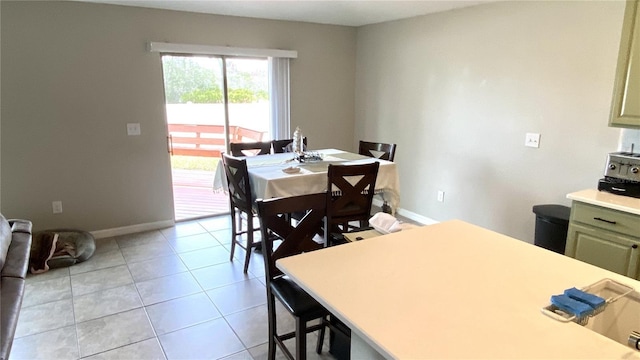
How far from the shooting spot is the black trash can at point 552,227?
296cm

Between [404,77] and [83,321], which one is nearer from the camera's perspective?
[83,321]

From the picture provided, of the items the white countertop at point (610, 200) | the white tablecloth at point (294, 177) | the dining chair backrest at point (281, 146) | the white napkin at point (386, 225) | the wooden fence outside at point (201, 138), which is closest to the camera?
the white napkin at point (386, 225)

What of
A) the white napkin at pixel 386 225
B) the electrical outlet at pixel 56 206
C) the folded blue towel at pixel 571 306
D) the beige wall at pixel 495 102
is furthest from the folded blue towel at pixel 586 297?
the electrical outlet at pixel 56 206

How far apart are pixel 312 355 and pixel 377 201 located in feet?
10.5

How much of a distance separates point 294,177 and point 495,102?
6.96 feet

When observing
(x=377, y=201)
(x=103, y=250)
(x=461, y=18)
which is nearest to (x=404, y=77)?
(x=461, y=18)

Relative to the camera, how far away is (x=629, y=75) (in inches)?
98.7

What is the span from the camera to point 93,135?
3.94 m

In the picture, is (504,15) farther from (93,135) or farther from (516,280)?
(93,135)

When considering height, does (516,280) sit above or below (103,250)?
above

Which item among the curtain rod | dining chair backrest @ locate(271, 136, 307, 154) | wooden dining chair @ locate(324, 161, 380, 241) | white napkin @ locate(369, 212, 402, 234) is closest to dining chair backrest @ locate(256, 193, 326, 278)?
white napkin @ locate(369, 212, 402, 234)

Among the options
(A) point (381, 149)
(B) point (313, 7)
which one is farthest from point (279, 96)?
(A) point (381, 149)

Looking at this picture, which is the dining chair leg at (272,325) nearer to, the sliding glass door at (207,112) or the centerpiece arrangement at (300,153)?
the centerpiece arrangement at (300,153)

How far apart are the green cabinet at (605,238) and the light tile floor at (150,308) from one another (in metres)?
1.84
